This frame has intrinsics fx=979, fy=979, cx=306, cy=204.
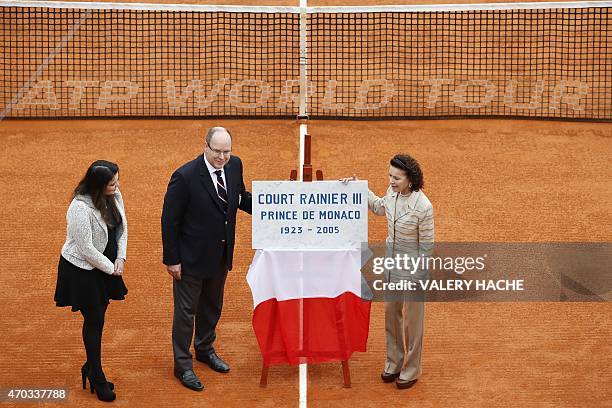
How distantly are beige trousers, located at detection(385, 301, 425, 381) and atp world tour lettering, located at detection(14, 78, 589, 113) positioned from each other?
4911 millimetres

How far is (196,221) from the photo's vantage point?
6.87 meters

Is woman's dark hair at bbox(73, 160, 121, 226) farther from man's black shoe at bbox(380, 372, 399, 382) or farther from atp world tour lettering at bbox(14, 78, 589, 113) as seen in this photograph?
atp world tour lettering at bbox(14, 78, 589, 113)

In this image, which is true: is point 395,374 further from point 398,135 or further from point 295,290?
point 398,135

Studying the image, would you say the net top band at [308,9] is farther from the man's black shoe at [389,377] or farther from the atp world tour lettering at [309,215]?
the man's black shoe at [389,377]

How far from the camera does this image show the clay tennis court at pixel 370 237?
7.07 metres

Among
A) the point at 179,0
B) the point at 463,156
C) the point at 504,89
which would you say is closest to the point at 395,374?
the point at 463,156

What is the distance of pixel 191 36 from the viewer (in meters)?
12.6

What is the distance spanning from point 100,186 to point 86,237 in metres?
0.35

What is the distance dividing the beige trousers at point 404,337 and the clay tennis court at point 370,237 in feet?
0.55

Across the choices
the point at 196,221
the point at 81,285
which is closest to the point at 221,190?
the point at 196,221

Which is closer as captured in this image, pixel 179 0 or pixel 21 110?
pixel 21 110

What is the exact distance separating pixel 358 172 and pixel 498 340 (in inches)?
119

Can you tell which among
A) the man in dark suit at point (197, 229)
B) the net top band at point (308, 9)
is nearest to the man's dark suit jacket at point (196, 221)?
the man in dark suit at point (197, 229)

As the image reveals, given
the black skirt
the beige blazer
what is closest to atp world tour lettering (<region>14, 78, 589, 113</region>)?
the beige blazer
